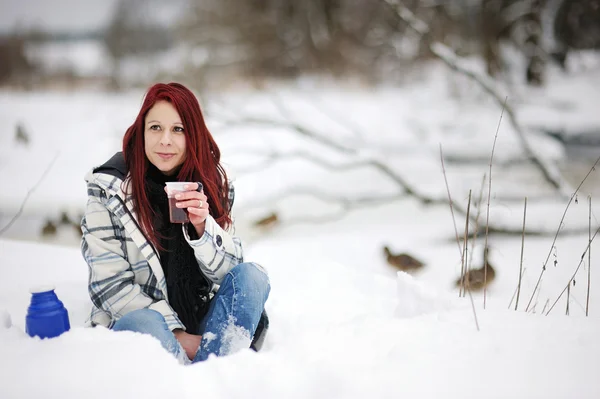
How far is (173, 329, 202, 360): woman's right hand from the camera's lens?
1.77 metres

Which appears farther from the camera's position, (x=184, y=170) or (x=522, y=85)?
(x=522, y=85)

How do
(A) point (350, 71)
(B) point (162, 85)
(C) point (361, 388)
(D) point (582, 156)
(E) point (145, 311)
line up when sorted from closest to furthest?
(C) point (361, 388), (E) point (145, 311), (B) point (162, 85), (D) point (582, 156), (A) point (350, 71)

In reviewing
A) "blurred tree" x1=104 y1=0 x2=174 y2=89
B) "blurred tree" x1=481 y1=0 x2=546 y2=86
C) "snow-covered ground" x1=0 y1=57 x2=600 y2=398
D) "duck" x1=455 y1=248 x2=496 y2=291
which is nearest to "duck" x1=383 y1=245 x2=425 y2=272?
"snow-covered ground" x1=0 y1=57 x2=600 y2=398

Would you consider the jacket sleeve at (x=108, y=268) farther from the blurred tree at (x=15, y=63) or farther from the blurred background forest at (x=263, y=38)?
the blurred tree at (x=15, y=63)

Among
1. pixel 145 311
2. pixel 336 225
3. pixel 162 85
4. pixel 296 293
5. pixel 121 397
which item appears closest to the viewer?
pixel 121 397

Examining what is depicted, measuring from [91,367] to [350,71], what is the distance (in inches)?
528

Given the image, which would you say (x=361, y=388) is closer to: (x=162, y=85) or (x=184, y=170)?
(x=184, y=170)

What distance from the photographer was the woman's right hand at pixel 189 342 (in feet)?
5.80

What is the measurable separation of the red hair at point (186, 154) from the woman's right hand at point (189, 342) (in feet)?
1.20

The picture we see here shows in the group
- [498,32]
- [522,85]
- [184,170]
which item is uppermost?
[498,32]

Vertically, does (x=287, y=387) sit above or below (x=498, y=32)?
below

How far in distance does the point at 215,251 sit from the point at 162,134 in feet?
1.69

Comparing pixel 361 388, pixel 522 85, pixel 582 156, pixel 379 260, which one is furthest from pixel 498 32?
pixel 361 388

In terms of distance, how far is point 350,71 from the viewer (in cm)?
1389
